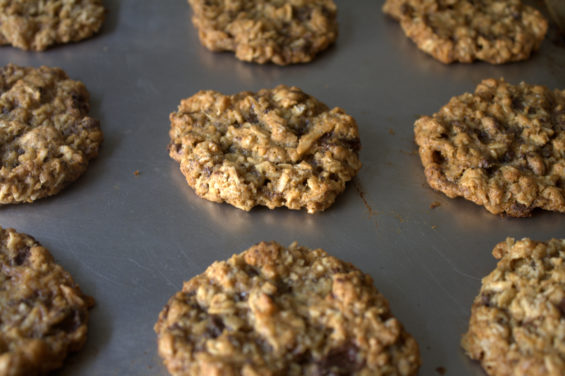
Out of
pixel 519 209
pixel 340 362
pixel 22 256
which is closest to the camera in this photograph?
pixel 340 362

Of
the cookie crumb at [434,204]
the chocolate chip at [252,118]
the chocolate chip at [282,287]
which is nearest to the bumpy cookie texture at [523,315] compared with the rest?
the cookie crumb at [434,204]

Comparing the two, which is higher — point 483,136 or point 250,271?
point 483,136

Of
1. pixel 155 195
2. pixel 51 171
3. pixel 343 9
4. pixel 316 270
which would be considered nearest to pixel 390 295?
pixel 316 270

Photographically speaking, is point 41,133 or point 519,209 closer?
point 519,209

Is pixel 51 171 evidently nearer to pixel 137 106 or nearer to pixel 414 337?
pixel 137 106

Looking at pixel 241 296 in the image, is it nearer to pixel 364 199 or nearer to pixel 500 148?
pixel 364 199

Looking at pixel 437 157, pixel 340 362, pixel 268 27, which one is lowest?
pixel 340 362

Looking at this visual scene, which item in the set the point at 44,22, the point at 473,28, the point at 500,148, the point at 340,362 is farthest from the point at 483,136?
the point at 44,22
